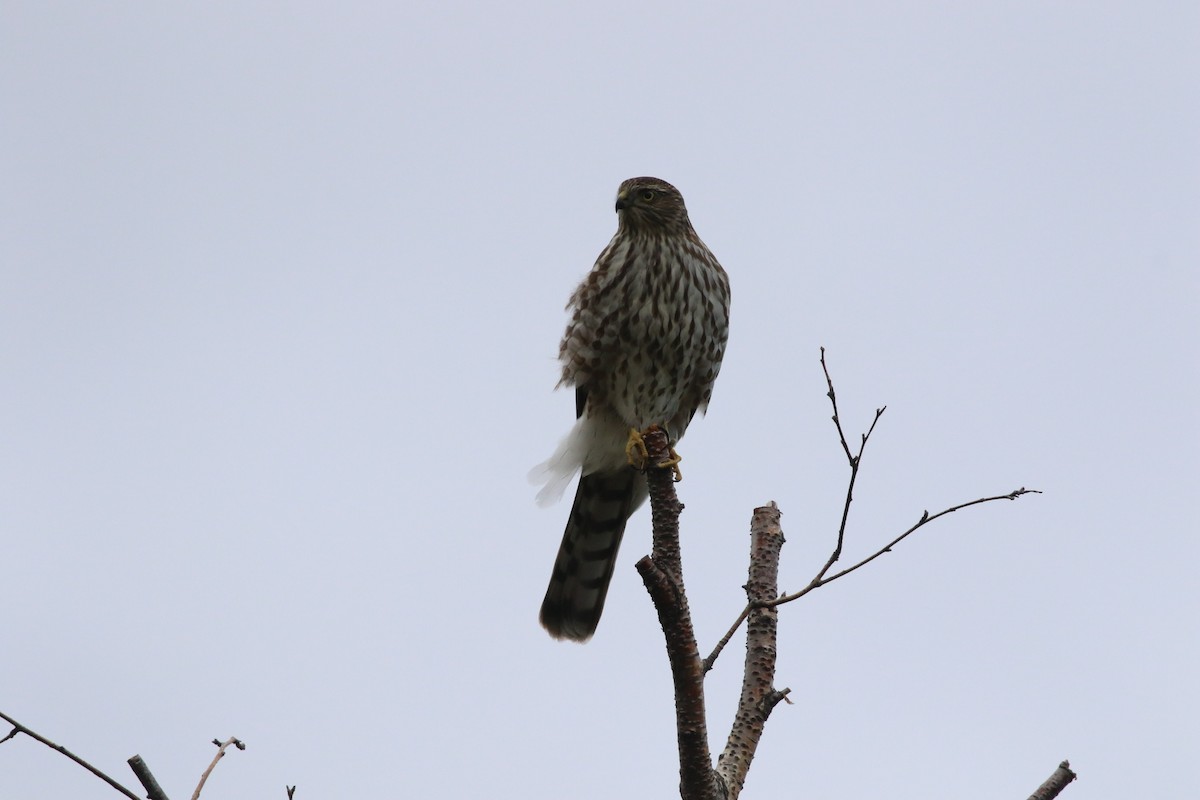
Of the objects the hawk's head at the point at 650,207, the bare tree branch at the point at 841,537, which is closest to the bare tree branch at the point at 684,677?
the bare tree branch at the point at 841,537

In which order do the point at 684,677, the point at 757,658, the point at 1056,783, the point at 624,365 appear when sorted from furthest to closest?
1. the point at 624,365
2. the point at 757,658
3. the point at 684,677
4. the point at 1056,783

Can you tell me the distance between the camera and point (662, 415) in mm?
5410

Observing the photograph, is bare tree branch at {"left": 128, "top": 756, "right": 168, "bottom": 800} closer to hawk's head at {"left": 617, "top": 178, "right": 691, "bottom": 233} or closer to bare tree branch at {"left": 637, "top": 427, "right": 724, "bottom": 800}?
bare tree branch at {"left": 637, "top": 427, "right": 724, "bottom": 800}

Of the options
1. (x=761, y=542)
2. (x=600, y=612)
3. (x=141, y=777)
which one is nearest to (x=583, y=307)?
(x=600, y=612)

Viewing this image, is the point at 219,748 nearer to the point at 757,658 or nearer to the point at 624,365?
the point at 757,658

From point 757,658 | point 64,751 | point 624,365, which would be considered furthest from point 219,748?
point 624,365

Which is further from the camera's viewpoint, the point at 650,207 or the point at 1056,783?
the point at 650,207

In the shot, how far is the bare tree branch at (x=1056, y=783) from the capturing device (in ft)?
9.02

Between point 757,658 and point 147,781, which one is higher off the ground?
point 757,658

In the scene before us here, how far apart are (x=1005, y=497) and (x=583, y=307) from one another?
2335 mm

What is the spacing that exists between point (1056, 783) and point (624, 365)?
9.31 ft

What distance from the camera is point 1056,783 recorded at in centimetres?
276

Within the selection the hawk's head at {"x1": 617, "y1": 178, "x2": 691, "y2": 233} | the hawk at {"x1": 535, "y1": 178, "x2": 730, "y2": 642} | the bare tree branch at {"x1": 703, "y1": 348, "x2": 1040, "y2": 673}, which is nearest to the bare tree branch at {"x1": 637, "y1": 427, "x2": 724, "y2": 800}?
the bare tree branch at {"x1": 703, "y1": 348, "x2": 1040, "y2": 673}

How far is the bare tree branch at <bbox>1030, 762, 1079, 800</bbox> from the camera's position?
9.02 ft
